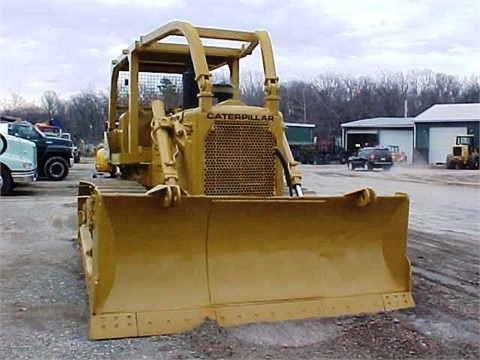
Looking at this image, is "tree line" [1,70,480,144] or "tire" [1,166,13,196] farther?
"tree line" [1,70,480,144]

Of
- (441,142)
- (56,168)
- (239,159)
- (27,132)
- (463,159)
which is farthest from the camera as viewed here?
(441,142)

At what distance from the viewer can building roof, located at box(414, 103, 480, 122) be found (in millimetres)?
44750

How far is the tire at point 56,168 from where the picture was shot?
21.5 m

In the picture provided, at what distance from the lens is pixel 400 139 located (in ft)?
167

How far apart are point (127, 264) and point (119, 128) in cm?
321

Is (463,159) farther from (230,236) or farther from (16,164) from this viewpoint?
(230,236)

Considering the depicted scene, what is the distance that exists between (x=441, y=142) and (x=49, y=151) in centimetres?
3105

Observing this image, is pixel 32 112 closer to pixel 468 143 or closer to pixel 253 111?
pixel 468 143

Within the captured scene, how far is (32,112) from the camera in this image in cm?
5956

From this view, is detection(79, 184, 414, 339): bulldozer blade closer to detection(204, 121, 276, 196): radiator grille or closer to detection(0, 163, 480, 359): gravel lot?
detection(0, 163, 480, 359): gravel lot

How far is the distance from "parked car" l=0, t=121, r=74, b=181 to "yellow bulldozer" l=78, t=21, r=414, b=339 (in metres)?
15.6

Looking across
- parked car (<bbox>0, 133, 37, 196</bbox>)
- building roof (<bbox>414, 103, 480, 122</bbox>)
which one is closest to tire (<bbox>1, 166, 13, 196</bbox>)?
parked car (<bbox>0, 133, 37, 196</bbox>)

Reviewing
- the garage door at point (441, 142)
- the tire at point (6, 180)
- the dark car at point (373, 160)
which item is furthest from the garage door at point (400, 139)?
the tire at point (6, 180)

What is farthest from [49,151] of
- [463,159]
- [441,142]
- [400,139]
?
[400,139]
